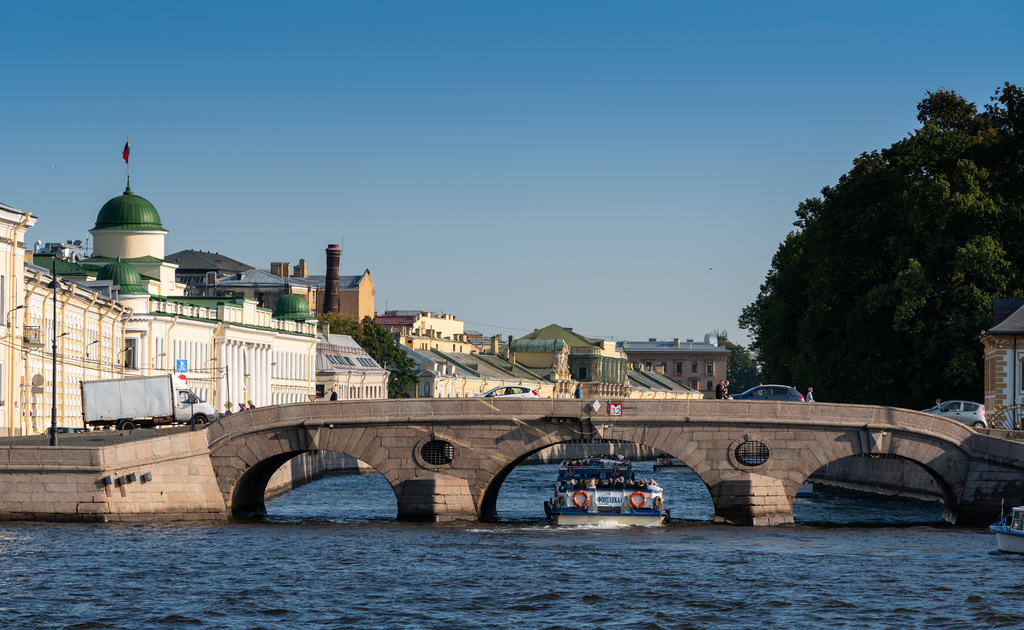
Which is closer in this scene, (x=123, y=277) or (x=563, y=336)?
(x=123, y=277)

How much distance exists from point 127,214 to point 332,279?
211 ft

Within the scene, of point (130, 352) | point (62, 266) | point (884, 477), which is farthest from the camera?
point (62, 266)

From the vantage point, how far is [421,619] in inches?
1380

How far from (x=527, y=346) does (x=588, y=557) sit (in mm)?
137630

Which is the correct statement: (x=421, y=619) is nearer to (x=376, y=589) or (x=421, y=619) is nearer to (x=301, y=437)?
(x=376, y=589)

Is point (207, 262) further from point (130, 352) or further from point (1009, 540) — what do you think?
point (1009, 540)

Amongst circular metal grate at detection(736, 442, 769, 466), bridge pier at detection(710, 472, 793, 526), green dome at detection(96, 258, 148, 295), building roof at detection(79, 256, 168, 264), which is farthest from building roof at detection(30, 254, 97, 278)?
circular metal grate at detection(736, 442, 769, 466)

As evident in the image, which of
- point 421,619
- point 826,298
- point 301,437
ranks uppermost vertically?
point 826,298

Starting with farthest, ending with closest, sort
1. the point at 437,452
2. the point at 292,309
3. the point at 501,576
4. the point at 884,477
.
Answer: the point at 292,309
the point at 884,477
the point at 437,452
the point at 501,576

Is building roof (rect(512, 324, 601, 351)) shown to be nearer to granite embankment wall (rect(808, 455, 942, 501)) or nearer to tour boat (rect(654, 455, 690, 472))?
tour boat (rect(654, 455, 690, 472))

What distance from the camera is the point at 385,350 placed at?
142500mm

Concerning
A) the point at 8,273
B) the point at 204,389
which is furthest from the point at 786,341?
the point at 8,273

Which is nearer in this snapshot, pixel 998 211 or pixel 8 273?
pixel 8 273

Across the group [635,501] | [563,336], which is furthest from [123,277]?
[563,336]
